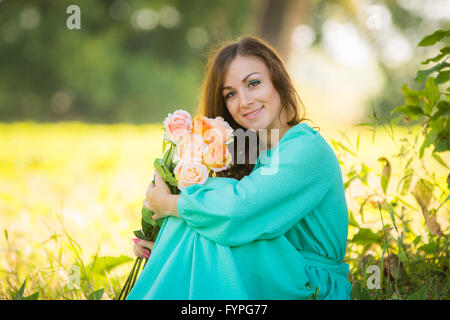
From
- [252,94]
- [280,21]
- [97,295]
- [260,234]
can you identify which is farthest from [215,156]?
[280,21]

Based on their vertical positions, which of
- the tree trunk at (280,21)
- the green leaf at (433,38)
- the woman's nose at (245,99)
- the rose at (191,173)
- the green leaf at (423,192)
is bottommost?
the green leaf at (423,192)

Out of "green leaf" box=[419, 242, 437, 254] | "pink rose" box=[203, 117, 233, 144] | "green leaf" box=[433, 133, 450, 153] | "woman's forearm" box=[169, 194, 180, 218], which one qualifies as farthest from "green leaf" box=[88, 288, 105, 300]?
"green leaf" box=[433, 133, 450, 153]

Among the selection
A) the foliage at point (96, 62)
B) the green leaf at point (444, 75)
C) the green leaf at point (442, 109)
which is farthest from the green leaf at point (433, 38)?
the foliage at point (96, 62)

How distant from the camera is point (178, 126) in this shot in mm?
1784

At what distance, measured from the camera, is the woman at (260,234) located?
5.27ft

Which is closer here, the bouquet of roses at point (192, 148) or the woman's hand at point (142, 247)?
the bouquet of roses at point (192, 148)

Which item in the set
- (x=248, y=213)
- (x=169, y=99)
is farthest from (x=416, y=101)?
(x=169, y=99)

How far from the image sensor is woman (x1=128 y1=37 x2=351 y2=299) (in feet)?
5.27

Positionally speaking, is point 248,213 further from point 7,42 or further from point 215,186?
point 7,42

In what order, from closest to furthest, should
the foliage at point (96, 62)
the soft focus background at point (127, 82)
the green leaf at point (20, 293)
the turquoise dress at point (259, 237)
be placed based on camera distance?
the turquoise dress at point (259, 237)
the green leaf at point (20, 293)
the soft focus background at point (127, 82)
the foliage at point (96, 62)

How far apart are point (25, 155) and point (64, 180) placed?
153cm

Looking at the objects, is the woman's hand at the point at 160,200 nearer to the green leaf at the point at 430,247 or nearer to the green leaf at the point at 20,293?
the green leaf at the point at 20,293

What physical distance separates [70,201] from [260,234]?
3061 millimetres

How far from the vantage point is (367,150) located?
6.78 m
